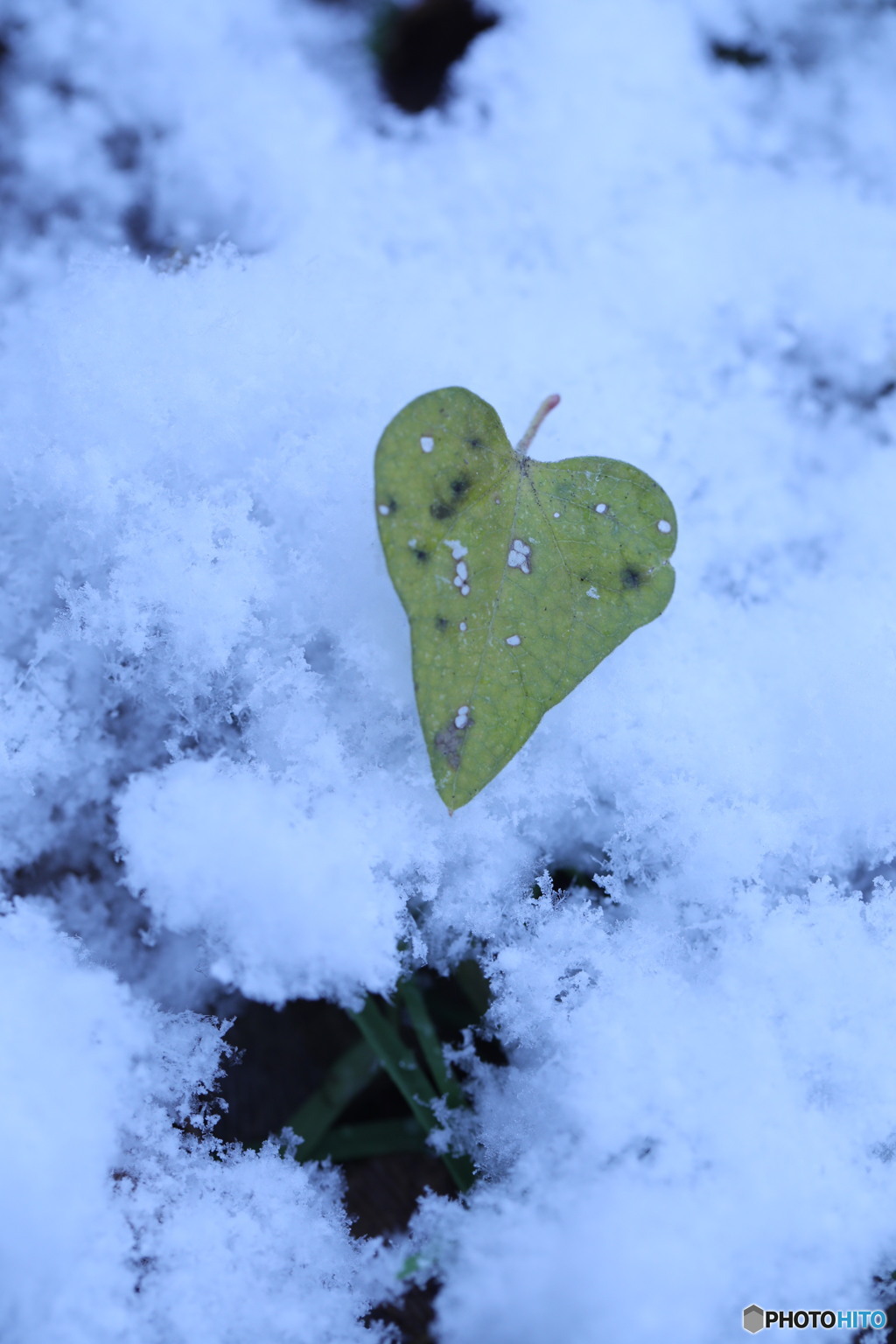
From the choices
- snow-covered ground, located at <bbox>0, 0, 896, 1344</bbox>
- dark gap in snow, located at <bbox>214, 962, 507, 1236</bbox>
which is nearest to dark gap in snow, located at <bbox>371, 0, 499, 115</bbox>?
snow-covered ground, located at <bbox>0, 0, 896, 1344</bbox>

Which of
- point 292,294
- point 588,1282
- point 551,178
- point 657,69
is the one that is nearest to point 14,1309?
point 588,1282

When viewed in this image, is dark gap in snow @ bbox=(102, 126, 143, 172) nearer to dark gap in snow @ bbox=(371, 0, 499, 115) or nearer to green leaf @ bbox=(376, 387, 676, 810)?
dark gap in snow @ bbox=(371, 0, 499, 115)

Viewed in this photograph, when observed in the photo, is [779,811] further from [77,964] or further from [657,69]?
[657,69]

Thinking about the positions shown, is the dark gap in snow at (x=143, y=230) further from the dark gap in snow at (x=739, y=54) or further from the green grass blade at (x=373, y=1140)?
the green grass blade at (x=373, y=1140)

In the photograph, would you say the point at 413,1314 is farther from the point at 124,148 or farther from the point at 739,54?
the point at 739,54

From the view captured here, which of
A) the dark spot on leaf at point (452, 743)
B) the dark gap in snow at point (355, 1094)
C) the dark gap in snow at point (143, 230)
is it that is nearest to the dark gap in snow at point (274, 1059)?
the dark gap in snow at point (355, 1094)
